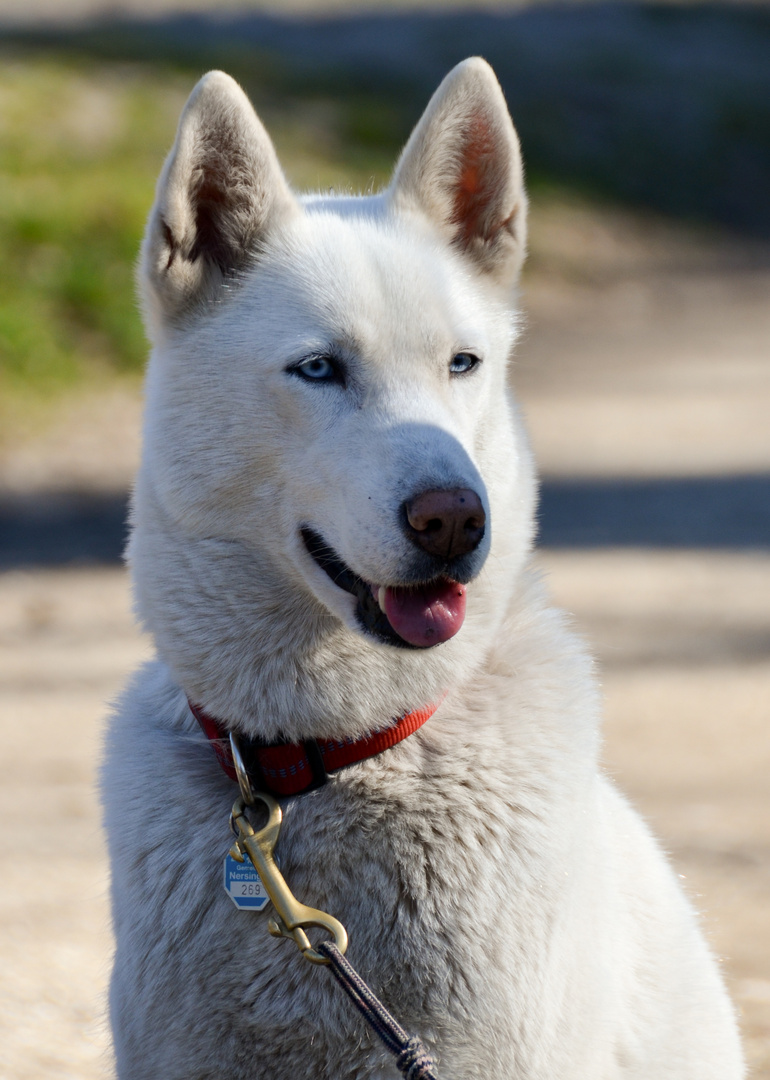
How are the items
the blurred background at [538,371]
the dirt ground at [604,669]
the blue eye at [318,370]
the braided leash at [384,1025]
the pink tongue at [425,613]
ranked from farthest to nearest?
1. the blurred background at [538,371]
2. the dirt ground at [604,669]
3. the blue eye at [318,370]
4. the pink tongue at [425,613]
5. the braided leash at [384,1025]

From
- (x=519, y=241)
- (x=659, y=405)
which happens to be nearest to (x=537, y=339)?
(x=659, y=405)

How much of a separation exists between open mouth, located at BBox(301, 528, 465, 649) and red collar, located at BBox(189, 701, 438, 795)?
0.71ft

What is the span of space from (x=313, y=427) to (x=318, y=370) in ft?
0.35

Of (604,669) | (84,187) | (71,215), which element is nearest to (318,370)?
(604,669)

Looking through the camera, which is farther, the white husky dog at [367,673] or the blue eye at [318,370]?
the blue eye at [318,370]

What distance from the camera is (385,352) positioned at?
2170mm

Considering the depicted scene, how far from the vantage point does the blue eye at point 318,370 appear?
2174mm

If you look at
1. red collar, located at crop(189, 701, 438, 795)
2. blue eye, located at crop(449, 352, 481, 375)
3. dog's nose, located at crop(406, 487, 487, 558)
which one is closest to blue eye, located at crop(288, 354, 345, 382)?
blue eye, located at crop(449, 352, 481, 375)

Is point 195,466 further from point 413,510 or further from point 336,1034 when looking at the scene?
point 336,1034

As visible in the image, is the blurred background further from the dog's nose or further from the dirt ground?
the dog's nose

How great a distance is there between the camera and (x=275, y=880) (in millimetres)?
1987

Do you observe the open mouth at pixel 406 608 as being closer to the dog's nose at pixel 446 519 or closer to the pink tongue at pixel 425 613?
the pink tongue at pixel 425 613

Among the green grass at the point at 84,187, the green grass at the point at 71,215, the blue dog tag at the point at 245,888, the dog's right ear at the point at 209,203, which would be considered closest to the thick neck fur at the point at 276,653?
the blue dog tag at the point at 245,888

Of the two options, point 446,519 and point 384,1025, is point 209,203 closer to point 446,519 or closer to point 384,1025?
point 446,519
